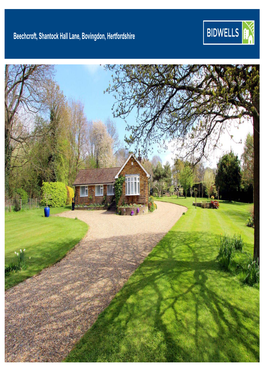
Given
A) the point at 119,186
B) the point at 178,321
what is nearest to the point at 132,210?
the point at 119,186

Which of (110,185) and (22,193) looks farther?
(110,185)

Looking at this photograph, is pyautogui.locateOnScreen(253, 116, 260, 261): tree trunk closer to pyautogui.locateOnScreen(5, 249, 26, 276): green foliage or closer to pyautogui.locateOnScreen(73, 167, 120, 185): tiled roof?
pyautogui.locateOnScreen(5, 249, 26, 276): green foliage

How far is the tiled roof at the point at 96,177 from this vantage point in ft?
83.9

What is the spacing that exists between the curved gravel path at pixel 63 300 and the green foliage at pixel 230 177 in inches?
818

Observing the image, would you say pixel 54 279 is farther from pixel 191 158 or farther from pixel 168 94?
pixel 168 94

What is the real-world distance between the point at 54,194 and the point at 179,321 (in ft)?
85.4

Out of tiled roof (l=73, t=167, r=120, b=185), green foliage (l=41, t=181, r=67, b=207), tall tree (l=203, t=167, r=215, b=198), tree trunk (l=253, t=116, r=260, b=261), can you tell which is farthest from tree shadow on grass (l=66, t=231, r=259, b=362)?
tall tree (l=203, t=167, r=215, b=198)

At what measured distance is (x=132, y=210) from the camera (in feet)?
63.8

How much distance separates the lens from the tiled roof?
83.9 ft

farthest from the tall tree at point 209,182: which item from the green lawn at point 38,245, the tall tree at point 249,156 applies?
the green lawn at point 38,245

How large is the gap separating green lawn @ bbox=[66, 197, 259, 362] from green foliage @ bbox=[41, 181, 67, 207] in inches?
930

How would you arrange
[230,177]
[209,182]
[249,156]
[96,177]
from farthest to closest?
1. [209,182]
2. [96,177]
3. [230,177]
4. [249,156]

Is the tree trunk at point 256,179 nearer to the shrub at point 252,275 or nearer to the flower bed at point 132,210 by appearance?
the shrub at point 252,275

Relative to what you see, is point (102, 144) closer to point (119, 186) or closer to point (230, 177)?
point (119, 186)
